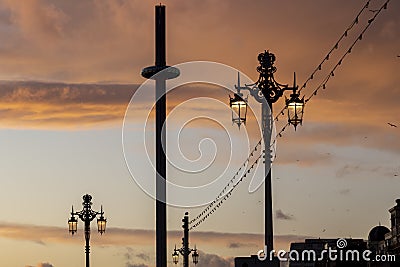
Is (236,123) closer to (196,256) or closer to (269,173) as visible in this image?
(269,173)

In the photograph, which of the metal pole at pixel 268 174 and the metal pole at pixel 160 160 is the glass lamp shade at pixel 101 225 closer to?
the metal pole at pixel 268 174

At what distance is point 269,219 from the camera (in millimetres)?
32906

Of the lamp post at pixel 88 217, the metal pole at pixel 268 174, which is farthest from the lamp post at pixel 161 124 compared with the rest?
the lamp post at pixel 88 217

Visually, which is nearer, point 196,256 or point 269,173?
point 269,173

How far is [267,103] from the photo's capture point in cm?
3338

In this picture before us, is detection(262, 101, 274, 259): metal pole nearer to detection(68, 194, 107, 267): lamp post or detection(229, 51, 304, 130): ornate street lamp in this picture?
detection(229, 51, 304, 130): ornate street lamp

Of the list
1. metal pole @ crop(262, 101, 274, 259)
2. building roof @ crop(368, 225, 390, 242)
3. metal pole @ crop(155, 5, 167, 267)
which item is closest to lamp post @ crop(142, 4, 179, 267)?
metal pole @ crop(155, 5, 167, 267)

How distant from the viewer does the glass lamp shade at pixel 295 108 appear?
1288 inches

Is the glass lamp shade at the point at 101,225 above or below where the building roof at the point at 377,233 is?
below

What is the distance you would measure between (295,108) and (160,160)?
498cm

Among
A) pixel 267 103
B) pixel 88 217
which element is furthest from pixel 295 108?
pixel 88 217

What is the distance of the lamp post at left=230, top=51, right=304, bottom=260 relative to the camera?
32.9 m

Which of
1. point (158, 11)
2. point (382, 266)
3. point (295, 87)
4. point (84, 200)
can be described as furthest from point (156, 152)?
point (382, 266)

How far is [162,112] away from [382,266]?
2032 inches
